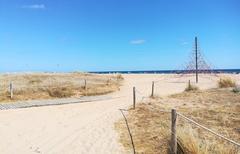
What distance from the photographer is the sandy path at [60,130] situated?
9.30m

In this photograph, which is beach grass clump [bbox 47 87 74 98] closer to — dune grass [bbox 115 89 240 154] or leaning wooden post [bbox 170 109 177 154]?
dune grass [bbox 115 89 240 154]

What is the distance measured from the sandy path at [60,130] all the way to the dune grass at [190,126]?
615mm

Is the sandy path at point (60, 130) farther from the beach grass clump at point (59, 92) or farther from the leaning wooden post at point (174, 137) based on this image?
the beach grass clump at point (59, 92)

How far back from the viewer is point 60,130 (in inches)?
465

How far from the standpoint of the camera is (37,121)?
1371 cm

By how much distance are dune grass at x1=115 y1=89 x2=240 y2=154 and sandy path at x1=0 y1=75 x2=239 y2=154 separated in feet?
2.02

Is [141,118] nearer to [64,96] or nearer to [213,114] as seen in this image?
[213,114]

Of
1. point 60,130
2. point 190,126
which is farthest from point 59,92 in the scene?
point 190,126

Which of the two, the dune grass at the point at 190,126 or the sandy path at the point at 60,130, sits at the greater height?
the dune grass at the point at 190,126

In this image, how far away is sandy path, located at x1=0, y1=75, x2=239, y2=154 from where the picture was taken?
30.5 ft

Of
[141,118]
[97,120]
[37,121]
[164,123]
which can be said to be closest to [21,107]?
[37,121]

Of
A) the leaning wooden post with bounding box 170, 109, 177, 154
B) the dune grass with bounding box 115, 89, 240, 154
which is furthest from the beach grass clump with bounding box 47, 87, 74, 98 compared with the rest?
the leaning wooden post with bounding box 170, 109, 177, 154

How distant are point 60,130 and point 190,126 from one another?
15.7 feet

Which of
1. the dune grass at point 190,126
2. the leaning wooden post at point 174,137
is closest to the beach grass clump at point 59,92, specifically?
the dune grass at point 190,126
